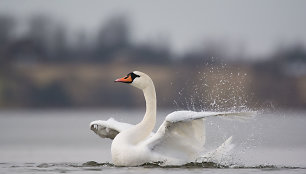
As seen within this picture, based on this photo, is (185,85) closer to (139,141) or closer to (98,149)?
(98,149)

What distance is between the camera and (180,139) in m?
12.0

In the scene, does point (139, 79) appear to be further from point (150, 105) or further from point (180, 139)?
point (180, 139)

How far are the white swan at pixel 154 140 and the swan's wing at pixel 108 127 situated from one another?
2.14 feet

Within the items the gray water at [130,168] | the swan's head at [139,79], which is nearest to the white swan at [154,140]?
the swan's head at [139,79]

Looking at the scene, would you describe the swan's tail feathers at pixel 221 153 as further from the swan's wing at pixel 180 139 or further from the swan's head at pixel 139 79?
the swan's head at pixel 139 79

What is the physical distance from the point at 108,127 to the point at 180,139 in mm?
1576

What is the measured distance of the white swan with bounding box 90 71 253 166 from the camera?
38.8 feet

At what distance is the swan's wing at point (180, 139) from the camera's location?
1173 cm

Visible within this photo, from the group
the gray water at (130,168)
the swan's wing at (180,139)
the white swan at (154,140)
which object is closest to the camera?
the swan's wing at (180,139)

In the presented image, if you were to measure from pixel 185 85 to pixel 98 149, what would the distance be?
59.7 ft

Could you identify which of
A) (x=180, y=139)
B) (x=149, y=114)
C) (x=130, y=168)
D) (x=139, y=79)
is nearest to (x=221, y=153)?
(x=180, y=139)

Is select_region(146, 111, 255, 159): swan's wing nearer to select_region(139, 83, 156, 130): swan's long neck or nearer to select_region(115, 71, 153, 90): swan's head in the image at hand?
select_region(139, 83, 156, 130): swan's long neck

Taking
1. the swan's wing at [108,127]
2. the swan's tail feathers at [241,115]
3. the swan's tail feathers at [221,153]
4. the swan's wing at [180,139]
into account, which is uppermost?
the swan's wing at [108,127]

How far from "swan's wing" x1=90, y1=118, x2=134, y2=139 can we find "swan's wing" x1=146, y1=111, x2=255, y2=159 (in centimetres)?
115
